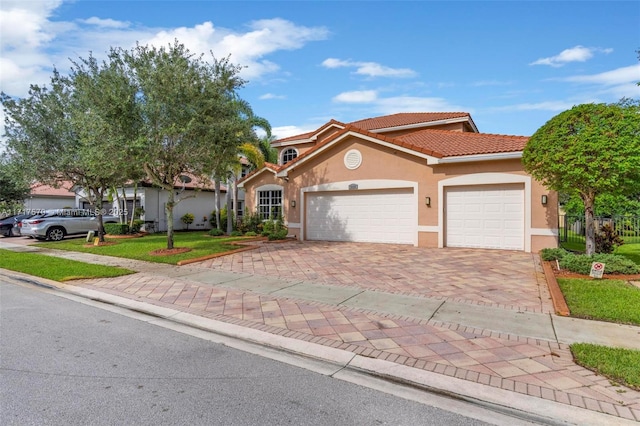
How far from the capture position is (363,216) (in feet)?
48.3

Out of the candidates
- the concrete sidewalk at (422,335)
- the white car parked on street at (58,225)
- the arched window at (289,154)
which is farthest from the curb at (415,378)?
the arched window at (289,154)

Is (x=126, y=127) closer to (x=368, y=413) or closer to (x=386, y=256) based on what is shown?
(x=386, y=256)

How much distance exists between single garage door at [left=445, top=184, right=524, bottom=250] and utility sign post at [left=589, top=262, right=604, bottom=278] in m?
4.34

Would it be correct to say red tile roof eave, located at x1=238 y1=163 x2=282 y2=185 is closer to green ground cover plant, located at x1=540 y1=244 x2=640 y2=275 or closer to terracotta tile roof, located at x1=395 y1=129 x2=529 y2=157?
terracotta tile roof, located at x1=395 y1=129 x2=529 y2=157

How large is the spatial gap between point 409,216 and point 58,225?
1808 cm

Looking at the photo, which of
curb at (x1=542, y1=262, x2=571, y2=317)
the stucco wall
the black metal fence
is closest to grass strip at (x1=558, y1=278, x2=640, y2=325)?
curb at (x1=542, y1=262, x2=571, y2=317)

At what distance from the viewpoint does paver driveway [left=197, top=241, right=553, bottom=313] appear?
674 centimetres

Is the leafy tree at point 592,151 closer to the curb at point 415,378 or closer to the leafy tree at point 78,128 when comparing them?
the curb at point 415,378

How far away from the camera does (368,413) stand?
3.05 meters

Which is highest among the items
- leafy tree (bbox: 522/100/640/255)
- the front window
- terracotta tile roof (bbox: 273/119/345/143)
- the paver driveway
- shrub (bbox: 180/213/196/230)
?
terracotta tile roof (bbox: 273/119/345/143)

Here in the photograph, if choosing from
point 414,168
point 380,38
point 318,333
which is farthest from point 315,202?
point 318,333

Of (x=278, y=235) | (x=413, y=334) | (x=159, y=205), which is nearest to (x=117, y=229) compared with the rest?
(x=159, y=205)

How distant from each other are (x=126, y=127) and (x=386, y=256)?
917cm

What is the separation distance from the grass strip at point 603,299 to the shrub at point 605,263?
1.96ft
